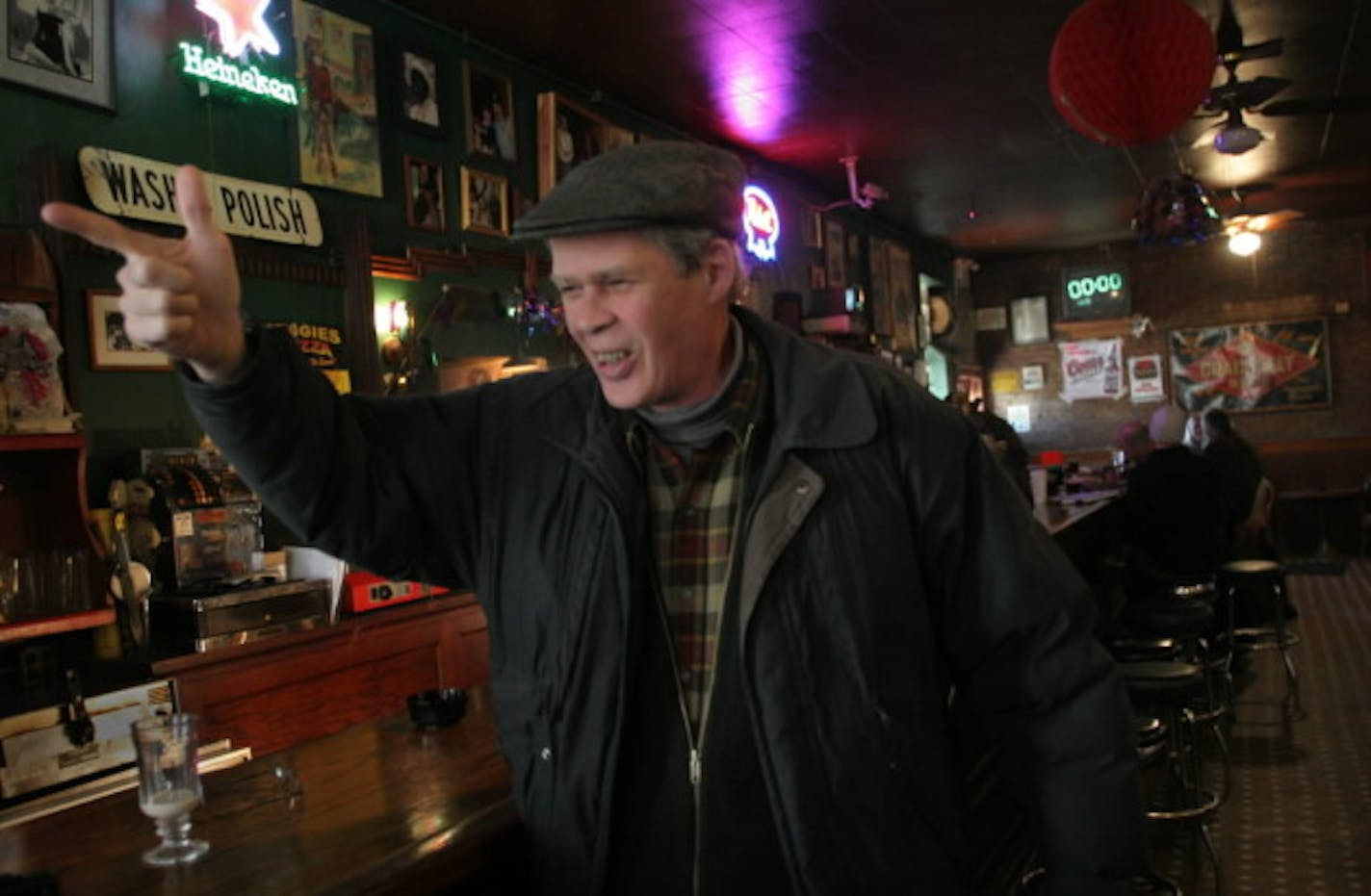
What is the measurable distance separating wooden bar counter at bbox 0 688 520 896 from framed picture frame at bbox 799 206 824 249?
7.30m

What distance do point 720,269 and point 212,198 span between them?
296 centimetres

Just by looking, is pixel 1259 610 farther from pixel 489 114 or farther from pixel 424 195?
pixel 424 195

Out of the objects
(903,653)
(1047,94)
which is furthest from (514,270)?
(903,653)

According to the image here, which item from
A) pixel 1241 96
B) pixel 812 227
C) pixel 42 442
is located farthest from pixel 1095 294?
pixel 42 442

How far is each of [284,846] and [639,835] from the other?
1.66ft

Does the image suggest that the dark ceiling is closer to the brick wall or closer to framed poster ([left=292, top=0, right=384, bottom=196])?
framed poster ([left=292, top=0, right=384, bottom=196])

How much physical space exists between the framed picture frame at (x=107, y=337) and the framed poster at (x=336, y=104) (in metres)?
0.98

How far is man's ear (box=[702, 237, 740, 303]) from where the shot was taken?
1.62 metres

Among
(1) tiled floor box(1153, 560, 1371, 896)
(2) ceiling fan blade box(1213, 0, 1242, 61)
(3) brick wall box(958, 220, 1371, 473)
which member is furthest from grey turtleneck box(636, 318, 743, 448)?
(3) brick wall box(958, 220, 1371, 473)

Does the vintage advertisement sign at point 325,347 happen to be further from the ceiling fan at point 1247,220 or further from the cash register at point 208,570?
the ceiling fan at point 1247,220

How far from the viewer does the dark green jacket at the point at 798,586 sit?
1.46 m

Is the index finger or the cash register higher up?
the index finger

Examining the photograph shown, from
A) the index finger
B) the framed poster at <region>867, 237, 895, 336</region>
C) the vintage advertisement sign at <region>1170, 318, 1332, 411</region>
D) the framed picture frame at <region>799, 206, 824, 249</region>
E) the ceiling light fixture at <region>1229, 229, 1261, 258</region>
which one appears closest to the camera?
the index finger

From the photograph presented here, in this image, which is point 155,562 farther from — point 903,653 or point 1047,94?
point 1047,94
